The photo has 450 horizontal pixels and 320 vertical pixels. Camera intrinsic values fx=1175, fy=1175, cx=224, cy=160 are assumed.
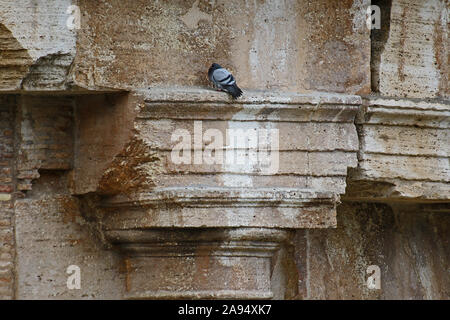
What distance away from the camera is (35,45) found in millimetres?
6523

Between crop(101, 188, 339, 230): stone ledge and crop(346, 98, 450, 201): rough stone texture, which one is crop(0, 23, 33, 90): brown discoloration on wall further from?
crop(346, 98, 450, 201): rough stone texture

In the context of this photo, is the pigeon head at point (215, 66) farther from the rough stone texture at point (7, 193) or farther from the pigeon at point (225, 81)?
the rough stone texture at point (7, 193)

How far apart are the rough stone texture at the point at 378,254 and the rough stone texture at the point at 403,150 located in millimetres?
706

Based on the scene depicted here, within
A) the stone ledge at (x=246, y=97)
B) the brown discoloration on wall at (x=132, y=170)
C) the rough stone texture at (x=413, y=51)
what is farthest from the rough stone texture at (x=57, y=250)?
the rough stone texture at (x=413, y=51)

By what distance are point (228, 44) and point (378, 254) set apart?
6.98ft

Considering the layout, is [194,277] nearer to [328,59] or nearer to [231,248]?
[231,248]

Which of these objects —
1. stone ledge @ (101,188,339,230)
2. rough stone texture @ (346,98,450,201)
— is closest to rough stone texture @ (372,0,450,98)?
rough stone texture @ (346,98,450,201)

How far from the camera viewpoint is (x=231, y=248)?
6.86 metres

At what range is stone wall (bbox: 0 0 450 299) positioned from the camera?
6.67m

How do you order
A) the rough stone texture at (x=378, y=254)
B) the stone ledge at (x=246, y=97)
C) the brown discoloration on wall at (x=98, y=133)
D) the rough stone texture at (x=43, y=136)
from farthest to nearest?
the rough stone texture at (x=378, y=254) < the rough stone texture at (x=43, y=136) < the brown discoloration on wall at (x=98, y=133) < the stone ledge at (x=246, y=97)

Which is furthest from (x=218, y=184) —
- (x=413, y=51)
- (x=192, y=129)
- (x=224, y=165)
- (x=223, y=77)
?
(x=413, y=51)

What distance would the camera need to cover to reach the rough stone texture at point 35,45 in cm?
648

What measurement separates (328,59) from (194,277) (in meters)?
1.53

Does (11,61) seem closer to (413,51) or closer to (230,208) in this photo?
(230,208)
